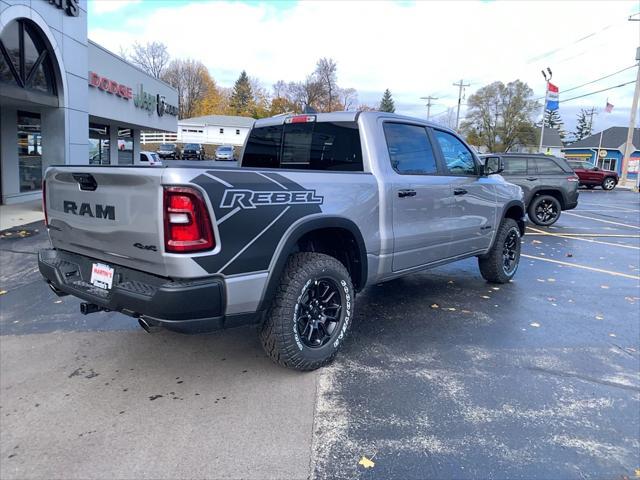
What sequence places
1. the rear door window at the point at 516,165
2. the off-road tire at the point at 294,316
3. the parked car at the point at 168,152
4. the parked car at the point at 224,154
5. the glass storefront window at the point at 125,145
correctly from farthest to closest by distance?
the parked car at the point at 168,152 → the parked car at the point at 224,154 → the glass storefront window at the point at 125,145 → the rear door window at the point at 516,165 → the off-road tire at the point at 294,316

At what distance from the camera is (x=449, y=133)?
5.28 m

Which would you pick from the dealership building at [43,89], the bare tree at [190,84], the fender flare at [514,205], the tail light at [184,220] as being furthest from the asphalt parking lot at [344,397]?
the bare tree at [190,84]

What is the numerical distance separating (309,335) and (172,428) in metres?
1.15

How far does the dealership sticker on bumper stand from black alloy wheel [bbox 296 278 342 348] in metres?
1.27

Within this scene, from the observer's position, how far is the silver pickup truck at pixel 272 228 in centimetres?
276

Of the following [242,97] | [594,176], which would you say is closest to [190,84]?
[242,97]

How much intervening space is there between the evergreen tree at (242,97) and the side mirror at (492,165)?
84.4 metres

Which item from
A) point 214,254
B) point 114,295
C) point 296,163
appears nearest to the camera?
Result: point 214,254

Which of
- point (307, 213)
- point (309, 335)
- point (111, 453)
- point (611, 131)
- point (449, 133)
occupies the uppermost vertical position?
point (611, 131)

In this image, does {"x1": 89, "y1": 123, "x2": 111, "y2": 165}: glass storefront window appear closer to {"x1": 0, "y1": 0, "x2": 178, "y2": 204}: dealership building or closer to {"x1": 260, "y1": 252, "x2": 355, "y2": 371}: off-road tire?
{"x1": 0, "y1": 0, "x2": 178, "y2": 204}: dealership building

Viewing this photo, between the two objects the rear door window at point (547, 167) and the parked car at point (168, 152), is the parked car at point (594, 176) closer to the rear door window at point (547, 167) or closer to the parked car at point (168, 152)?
the rear door window at point (547, 167)

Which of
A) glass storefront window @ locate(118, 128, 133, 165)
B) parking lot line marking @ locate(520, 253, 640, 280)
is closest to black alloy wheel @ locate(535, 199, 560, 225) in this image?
parking lot line marking @ locate(520, 253, 640, 280)

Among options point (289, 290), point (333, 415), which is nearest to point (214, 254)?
point (289, 290)

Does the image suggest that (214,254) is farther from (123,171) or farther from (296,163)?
(296,163)
